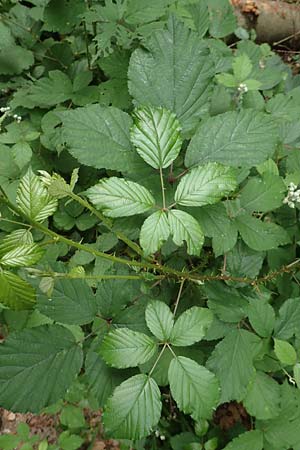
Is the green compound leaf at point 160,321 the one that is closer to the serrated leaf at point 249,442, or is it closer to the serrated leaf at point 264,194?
the serrated leaf at point 264,194

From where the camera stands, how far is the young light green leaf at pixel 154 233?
0.93 meters

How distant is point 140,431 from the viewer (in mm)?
990

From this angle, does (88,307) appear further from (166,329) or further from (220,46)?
(220,46)

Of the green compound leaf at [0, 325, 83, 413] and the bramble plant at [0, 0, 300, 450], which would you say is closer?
the bramble plant at [0, 0, 300, 450]

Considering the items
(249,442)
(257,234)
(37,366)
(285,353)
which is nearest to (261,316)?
(285,353)

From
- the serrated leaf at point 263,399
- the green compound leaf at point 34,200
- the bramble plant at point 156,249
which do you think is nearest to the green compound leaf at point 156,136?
the bramble plant at point 156,249

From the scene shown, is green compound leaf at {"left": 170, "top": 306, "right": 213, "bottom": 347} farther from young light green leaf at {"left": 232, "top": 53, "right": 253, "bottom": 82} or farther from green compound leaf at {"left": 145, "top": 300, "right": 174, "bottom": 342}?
young light green leaf at {"left": 232, "top": 53, "right": 253, "bottom": 82}

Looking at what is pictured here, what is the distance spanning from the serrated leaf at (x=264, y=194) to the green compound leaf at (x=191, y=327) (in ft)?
1.53

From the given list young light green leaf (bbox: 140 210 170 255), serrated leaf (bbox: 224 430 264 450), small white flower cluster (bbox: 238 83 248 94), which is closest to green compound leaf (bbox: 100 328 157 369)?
young light green leaf (bbox: 140 210 170 255)

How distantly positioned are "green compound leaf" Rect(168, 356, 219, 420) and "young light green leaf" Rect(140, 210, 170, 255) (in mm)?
343

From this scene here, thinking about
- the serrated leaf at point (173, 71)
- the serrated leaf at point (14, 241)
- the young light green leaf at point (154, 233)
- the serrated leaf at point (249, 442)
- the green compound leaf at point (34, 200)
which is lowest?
the serrated leaf at point (249, 442)

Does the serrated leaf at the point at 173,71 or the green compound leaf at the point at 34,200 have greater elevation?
the serrated leaf at the point at 173,71

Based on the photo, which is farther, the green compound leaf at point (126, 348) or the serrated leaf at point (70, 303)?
the serrated leaf at point (70, 303)

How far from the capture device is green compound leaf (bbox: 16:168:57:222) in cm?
87
